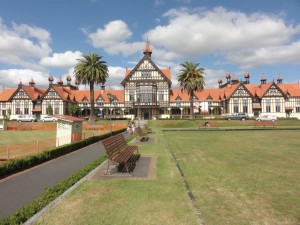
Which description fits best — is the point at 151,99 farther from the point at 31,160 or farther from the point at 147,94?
the point at 31,160

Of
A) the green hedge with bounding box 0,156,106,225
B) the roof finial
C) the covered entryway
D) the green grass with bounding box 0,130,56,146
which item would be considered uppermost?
the roof finial

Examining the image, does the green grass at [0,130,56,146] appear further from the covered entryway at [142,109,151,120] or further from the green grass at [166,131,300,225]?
the covered entryway at [142,109,151,120]

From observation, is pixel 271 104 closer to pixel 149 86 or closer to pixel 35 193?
pixel 149 86

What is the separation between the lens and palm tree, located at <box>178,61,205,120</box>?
6181cm

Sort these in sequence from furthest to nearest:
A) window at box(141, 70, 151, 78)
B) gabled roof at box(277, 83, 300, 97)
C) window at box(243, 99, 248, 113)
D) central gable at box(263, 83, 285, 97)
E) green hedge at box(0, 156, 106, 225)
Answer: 1. gabled roof at box(277, 83, 300, 97)
2. window at box(243, 99, 248, 113)
3. central gable at box(263, 83, 285, 97)
4. window at box(141, 70, 151, 78)
5. green hedge at box(0, 156, 106, 225)

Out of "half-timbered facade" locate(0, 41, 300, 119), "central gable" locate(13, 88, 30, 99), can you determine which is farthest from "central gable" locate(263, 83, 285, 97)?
"central gable" locate(13, 88, 30, 99)

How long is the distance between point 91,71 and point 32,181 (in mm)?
51442

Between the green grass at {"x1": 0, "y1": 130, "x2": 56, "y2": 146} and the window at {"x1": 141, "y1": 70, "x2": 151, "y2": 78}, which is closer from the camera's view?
the green grass at {"x1": 0, "y1": 130, "x2": 56, "y2": 146}

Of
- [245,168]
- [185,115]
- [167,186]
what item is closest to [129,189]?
[167,186]

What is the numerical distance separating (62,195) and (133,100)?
220 feet

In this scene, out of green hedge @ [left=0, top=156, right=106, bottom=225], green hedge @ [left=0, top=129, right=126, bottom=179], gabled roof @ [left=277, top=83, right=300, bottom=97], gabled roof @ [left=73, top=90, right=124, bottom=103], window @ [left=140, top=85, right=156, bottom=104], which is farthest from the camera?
gabled roof @ [left=73, top=90, right=124, bottom=103]

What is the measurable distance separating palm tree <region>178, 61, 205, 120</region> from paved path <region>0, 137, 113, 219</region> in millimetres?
48353

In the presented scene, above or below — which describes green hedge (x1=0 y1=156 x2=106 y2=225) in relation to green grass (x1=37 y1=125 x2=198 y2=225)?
above

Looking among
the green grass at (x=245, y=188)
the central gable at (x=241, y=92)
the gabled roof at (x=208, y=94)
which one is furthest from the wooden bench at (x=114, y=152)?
the central gable at (x=241, y=92)
